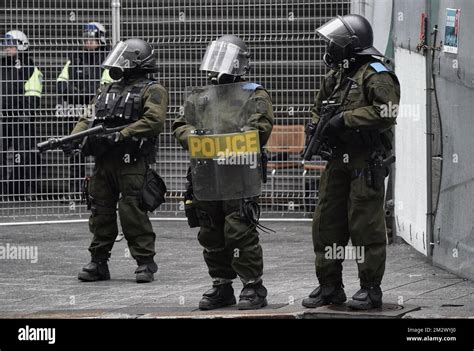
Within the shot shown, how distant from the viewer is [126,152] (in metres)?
10.9

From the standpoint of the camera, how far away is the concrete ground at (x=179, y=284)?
9125 millimetres

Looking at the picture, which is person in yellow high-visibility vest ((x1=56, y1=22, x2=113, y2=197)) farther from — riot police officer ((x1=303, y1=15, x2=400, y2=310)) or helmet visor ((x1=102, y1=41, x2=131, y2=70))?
riot police officer ((x1=303, y1=15, x2=400, y2=310))

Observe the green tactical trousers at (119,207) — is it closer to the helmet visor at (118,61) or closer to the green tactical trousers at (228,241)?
the helmet visor at (118,61)

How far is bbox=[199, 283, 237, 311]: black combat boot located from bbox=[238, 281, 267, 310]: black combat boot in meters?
0.16

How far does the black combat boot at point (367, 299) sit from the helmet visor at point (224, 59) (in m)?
1.81

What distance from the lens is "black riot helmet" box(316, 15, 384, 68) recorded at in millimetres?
8922

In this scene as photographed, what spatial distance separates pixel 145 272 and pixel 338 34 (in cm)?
309

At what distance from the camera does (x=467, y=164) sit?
1056cm

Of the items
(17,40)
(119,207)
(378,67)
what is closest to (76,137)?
(119,207)

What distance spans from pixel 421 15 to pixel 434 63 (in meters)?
0.60

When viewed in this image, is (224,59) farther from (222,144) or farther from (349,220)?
(349,220)
